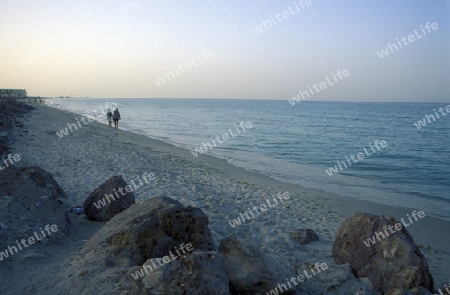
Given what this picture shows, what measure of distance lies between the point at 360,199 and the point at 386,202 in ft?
2.83

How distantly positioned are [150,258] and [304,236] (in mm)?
3634

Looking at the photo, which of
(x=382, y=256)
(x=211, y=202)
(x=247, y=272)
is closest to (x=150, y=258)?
(x=247, y=272)

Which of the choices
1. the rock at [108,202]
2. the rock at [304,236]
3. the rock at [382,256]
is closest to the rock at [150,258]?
the rock at [108,202]

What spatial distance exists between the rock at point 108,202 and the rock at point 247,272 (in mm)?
3314

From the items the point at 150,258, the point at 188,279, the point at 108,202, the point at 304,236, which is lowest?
the point at 304,236

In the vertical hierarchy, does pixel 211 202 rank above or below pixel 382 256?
above

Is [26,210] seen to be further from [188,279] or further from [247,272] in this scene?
[247,272]

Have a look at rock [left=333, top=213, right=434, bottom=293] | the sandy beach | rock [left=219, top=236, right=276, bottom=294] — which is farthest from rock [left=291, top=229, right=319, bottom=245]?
rock [left=219, top=236, right=276, bottom=294]

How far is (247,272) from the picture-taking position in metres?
3.66

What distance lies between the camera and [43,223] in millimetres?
5246

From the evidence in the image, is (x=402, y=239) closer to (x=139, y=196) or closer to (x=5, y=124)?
(x=139, y=196)

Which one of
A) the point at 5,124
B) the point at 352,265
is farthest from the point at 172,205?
the point at 5,124

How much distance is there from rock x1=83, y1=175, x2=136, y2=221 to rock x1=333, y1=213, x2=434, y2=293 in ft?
13.8

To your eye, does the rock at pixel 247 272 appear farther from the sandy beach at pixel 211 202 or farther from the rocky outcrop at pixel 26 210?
the rocky outcrop at pixel 26 210
